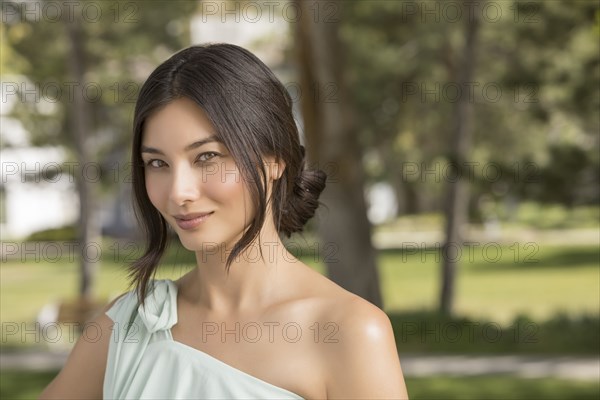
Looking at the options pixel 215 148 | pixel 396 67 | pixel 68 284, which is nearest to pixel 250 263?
pixel 215 148

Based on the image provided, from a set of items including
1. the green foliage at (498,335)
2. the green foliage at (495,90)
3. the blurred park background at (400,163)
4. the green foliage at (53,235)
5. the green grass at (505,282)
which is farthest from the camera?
the green foliage at (53,235)

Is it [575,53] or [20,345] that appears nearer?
[20,345]

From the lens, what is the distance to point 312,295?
78.7 inches

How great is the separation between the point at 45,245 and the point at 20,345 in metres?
20.1

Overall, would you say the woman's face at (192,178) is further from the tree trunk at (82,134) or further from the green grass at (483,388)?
the tree trunk at (82,134)

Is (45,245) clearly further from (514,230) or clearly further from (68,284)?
(514,230)

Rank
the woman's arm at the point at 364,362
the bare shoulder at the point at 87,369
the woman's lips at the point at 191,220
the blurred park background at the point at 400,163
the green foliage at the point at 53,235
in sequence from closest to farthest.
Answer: the woman's arm at the point at 364,362 < the woman's lips at the point at 191,220 < the bare shoulder at the point at 87,369 < the blurred park background at the point at 400,163 < the green foliage at the point at 53,235

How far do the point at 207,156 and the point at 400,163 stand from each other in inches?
1160

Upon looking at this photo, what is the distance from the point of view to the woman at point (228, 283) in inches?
74.2

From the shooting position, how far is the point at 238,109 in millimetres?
1895

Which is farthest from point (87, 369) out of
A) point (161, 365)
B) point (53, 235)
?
point (53, 235)

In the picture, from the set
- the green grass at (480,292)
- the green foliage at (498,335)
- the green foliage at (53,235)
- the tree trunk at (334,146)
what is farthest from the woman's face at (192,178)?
the green foliage at (53,235)

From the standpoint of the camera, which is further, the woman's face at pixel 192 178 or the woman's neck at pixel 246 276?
the woman's neck at pixel 246 276

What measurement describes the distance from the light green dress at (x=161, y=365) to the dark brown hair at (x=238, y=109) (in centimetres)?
20
